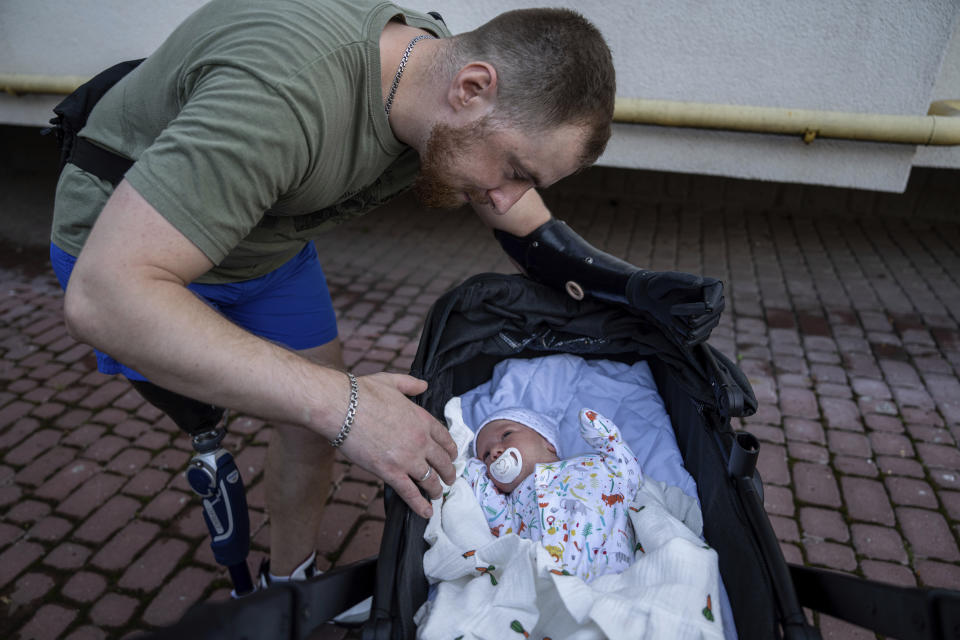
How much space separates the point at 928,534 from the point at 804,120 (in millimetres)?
2902

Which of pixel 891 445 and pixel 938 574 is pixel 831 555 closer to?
pixel 938 574

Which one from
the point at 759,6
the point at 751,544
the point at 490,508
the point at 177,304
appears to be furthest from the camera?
the point at 759,6

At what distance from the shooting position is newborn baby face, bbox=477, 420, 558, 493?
2.16m

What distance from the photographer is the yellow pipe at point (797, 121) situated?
414cm

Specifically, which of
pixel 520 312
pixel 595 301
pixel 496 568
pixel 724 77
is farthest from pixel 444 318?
pixel 724 77

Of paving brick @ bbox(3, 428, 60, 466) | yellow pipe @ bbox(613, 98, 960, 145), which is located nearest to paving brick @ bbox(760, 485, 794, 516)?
paving brick @ bbox(3, 428, 60, 466)

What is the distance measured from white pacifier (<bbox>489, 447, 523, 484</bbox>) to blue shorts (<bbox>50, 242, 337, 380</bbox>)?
0.74 meters

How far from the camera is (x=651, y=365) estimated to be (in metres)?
2.47

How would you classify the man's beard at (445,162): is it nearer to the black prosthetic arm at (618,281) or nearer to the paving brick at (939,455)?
the black prosthetic arm at (618,281)

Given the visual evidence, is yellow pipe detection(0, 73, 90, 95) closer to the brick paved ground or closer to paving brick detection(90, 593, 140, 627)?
the brick paved ground

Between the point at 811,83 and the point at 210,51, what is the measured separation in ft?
14.7

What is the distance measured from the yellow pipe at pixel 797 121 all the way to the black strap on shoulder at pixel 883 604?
3828 millimetres

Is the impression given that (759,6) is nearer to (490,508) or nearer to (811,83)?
(811,83)

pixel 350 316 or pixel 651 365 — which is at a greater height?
pixel 651 365
